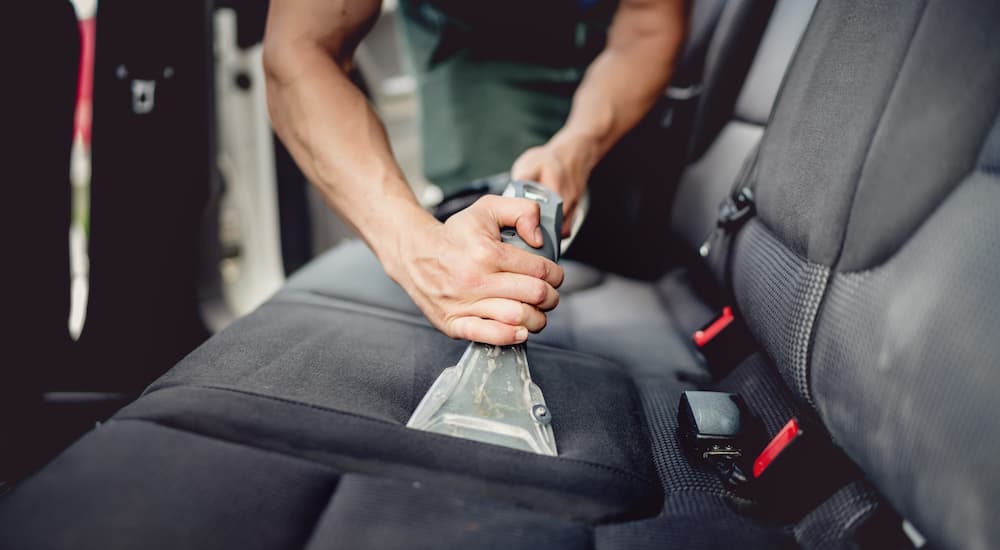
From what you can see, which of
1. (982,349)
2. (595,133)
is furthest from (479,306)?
(595,133)

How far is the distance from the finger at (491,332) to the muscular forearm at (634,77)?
0.57 meters

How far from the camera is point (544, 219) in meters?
0.74

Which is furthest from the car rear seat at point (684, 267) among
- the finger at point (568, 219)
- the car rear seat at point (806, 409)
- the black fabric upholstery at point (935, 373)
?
the black fabric upholstery at point (935, 373)

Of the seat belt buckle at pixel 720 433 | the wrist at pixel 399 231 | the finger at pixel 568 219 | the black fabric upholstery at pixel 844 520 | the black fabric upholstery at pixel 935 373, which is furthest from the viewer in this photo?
the finger at pixel 568 219

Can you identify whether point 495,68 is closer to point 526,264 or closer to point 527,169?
point 527,169

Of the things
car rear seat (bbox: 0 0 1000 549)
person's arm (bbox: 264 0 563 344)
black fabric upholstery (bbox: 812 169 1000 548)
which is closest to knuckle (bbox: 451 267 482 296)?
person's arm (bbox: 264 0 563 344)

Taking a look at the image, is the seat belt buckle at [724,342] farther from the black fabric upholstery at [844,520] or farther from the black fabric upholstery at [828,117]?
the black fabric upholstery at [844,520]

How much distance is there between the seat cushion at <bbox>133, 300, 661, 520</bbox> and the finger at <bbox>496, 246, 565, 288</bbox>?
0.11m

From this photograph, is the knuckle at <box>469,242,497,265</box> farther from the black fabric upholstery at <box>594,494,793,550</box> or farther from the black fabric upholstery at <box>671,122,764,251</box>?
the black fabric upholstery at <box>671,122,764,251</box>

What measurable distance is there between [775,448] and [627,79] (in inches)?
31.8

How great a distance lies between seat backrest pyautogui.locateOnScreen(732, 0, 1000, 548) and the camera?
40cm

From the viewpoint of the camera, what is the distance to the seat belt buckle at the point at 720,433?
62 centimetres

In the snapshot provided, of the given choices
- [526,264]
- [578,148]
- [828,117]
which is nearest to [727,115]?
[578,148]

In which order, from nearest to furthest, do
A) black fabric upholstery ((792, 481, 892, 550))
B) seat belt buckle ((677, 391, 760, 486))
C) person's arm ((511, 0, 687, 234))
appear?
black fabric upholstery ((792, 481, 892, 550)), seat belt buckle ((677, 391, 760, 486)), person's arm ((511, 0, 687, 234))
